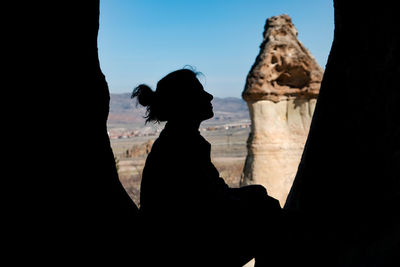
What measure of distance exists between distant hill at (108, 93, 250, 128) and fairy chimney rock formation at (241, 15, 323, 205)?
A: 68.3m

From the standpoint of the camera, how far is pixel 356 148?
1773mm

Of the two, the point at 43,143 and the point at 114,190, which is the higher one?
the point at 43,143

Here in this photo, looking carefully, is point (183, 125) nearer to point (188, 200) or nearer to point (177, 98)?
point (177, 98)

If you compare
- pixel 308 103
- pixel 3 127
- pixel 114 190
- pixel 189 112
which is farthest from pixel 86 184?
pixel 308 103

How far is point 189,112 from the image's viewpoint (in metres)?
1.77

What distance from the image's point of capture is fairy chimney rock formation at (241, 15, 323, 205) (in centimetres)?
554

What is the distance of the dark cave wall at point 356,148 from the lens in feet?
5.10

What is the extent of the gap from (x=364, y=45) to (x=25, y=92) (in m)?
1.34

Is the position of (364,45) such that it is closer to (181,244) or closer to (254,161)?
(181,244)

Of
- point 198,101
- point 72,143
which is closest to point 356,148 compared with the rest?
point 198,101

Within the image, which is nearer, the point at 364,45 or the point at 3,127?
the point at 3,127

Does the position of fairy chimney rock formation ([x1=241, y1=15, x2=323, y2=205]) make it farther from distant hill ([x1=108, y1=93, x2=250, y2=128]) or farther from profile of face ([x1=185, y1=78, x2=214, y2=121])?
distant hill ([x1=108, y1=93, x2=250, y2=128])

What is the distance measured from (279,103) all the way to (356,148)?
158 inches

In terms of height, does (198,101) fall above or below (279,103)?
above
